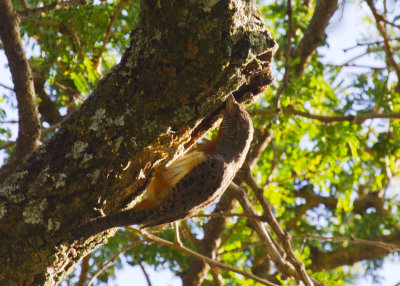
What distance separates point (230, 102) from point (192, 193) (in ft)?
2.14

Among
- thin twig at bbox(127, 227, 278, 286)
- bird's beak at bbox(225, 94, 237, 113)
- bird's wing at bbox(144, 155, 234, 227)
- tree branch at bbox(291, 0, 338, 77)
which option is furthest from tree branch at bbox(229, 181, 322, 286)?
tree branch at bbox(291, 0, 338, 77)

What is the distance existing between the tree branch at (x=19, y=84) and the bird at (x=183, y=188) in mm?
1104

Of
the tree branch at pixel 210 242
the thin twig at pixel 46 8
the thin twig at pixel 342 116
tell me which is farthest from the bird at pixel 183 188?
the tree branch at pixel 210 242

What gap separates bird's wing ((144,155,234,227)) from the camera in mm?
2943

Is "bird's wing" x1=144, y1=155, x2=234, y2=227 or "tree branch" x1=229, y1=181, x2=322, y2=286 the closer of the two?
"bird's wing" x1=144, y1=155, x2=234, y2=227

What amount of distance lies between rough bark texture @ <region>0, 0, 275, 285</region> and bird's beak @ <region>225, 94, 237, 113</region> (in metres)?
0.21

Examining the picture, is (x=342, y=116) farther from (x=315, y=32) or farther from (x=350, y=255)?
(x=350, y=255)

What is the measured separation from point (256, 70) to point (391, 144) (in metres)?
3.67

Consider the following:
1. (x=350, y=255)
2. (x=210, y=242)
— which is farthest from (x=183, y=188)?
(x=350, y=255)

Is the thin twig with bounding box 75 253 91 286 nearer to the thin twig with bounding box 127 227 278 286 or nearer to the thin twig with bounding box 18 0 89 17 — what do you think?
the thin twig with bounding box 127 227 278 286

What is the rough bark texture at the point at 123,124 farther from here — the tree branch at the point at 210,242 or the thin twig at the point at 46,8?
the tree branch at the point at 210,242

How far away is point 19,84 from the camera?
136 inches

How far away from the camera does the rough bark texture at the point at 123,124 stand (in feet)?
8.46

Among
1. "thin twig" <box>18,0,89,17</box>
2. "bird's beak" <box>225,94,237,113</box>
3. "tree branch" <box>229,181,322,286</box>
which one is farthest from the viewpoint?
"tree branch" <box>229,181,322,286</box>
